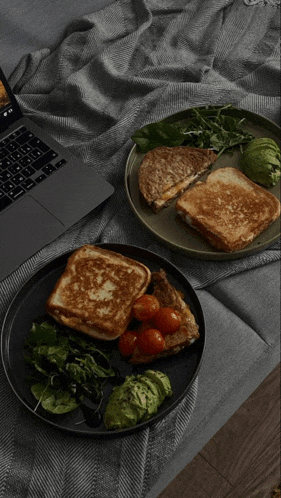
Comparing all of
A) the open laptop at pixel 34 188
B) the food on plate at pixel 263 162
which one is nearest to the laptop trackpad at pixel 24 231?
the open laptop at pixel 34 188

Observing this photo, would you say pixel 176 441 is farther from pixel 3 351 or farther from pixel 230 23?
pixel 230 23

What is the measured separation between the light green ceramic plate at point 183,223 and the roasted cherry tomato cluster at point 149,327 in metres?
0.24

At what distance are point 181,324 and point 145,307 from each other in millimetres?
103

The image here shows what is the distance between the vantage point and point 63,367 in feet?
4.17

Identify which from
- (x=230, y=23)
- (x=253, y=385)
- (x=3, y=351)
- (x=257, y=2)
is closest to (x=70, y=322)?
(x=3, y=351)

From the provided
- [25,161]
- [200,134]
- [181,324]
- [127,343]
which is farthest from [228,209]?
[25,161]

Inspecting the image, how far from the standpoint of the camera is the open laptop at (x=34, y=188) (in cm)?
151

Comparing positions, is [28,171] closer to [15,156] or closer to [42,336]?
[15,156]

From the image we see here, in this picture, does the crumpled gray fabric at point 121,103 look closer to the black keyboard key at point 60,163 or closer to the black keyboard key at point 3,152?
the black keyboard key at point 60,163

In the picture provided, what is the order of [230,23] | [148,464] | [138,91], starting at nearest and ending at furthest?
[148,464] → [138,91] → [230,23]

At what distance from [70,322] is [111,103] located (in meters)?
0.89

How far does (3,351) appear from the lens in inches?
52.9

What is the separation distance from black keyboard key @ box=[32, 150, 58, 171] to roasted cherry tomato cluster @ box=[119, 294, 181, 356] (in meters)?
0.56

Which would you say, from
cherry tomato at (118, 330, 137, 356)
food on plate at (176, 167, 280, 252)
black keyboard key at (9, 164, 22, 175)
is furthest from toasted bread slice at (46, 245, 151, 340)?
black keyboard key at (9, 164, 22, 175)
